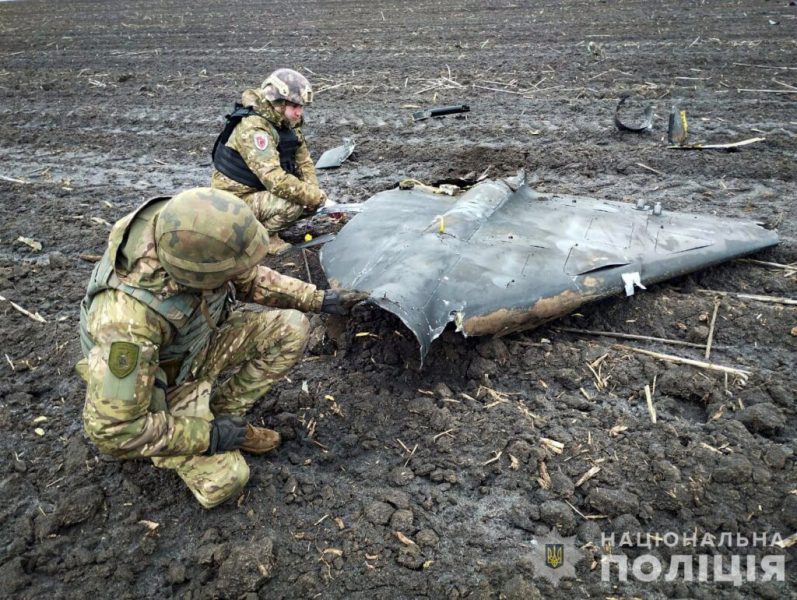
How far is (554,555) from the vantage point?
8.95 feet

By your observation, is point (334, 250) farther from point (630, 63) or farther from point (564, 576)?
point (630, 63)

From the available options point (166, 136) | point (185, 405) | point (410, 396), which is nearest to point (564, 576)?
point (410, 396)

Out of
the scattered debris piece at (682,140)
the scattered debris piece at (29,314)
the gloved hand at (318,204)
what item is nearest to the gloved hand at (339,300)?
the gloved hand at (318,204)

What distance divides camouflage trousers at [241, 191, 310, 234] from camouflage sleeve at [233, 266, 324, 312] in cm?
167

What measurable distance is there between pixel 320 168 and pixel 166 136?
2.64m

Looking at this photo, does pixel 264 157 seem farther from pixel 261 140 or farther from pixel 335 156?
pixel 335 156

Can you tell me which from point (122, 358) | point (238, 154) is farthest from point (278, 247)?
point (122, 358)

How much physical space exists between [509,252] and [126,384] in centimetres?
236

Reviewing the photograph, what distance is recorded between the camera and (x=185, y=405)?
9.91 feet

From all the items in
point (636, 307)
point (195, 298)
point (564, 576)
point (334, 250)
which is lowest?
point (564, 576)

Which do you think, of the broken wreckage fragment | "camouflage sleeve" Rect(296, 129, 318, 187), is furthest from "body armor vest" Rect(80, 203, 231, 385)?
"camouflage sleeve" Rect(296, 129, 318, 187)

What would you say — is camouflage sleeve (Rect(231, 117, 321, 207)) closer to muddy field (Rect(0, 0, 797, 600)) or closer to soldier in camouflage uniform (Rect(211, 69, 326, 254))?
soldier in camouflage uniform (Rect(211, 69, 326, 254))

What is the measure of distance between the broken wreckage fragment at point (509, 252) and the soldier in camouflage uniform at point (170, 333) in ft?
3.11

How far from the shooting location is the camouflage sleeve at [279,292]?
133 inches
